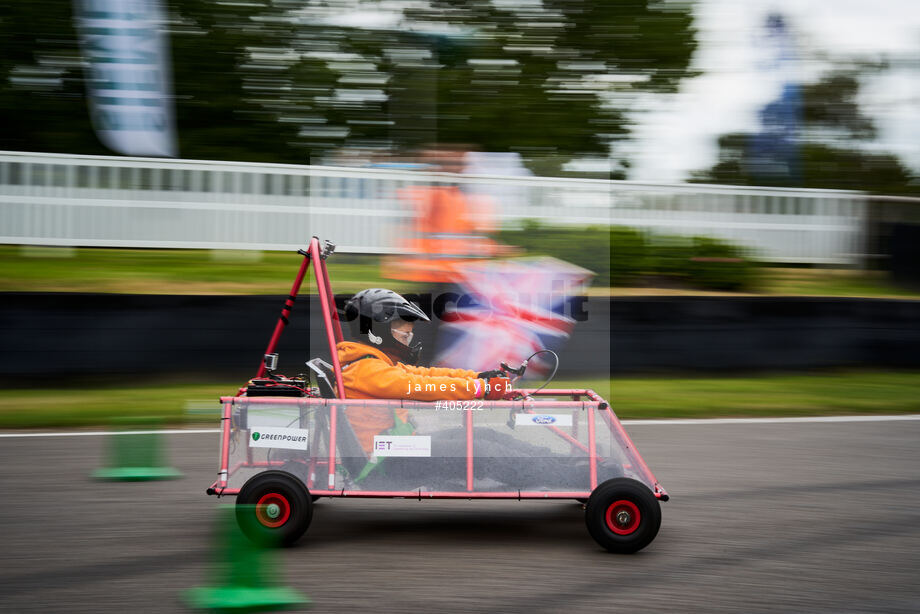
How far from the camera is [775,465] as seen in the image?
6438mm

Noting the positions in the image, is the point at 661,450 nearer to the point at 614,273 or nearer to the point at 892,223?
the point at 614,273

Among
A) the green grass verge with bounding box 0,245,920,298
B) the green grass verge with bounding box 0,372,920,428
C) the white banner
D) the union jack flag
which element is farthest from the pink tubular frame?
the white banner

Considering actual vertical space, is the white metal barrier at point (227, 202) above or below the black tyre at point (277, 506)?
above

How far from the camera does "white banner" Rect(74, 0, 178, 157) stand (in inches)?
424

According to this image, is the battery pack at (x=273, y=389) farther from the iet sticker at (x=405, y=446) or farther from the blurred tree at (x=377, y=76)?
the blurred tree at (x=377, y=76)

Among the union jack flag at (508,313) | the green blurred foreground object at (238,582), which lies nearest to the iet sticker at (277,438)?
the green blurred foreground object at (238,582)

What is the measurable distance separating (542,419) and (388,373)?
0.82 m

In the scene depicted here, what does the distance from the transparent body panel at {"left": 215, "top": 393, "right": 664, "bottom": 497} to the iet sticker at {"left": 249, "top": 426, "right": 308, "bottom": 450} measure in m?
0.01

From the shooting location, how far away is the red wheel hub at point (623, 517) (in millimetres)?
4406

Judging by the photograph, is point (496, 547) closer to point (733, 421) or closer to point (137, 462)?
point (137, 462)

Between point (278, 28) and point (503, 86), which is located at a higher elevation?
point (278, 28)

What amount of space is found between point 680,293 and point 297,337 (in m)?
4.88

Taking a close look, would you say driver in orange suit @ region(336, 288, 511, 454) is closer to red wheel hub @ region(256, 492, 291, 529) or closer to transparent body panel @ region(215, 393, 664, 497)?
transparent body panel @ region(215, 393, 664, 497)

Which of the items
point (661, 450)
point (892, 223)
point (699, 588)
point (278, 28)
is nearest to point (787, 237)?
point (892, 223)
